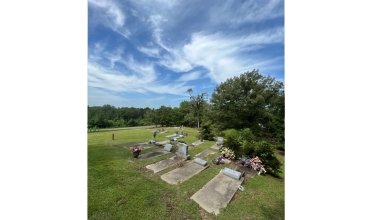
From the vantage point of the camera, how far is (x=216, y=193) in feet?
8.00

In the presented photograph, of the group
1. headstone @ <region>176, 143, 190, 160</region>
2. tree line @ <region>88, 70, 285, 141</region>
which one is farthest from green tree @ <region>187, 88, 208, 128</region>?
headstone @ <region>176, 143, 190, 160</region>

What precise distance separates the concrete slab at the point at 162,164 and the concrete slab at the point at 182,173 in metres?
0.38

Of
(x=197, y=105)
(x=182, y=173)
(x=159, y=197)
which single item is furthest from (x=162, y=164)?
(x=197, y=105)

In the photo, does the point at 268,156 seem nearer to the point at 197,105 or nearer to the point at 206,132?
the point at 206,132

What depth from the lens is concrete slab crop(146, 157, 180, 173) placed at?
348 centimetres

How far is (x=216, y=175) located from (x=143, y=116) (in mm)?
18749

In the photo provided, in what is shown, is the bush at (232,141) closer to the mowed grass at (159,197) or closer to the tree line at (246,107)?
the mowed grass at (159,197)

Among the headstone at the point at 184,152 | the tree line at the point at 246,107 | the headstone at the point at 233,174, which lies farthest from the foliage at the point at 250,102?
the headstone at the point at 233,174

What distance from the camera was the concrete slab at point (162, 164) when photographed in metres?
3.48

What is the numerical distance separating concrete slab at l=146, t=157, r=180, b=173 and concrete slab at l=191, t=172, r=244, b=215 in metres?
1.42

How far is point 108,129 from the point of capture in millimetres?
12375

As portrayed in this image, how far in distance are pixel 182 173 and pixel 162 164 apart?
2.75ft
